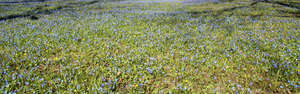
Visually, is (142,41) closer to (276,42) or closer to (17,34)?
(276,42)

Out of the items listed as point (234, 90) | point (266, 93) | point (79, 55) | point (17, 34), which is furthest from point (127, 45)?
point (17, 34)

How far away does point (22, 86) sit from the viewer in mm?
3986

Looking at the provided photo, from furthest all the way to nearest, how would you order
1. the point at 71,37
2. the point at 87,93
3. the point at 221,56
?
1. the point at 71,37
2. the point at 221,56
3. the point at 87,93

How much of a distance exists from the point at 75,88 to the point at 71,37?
14.0 feet

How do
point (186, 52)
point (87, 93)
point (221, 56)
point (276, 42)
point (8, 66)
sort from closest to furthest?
point (87, 93) → point (8, 66) → point (221, 56) → point (186, 52) → point (276, 42)

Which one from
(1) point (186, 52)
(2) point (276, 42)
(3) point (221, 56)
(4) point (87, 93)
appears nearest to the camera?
(4) point (87, 93)

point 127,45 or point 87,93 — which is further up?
point 127,45

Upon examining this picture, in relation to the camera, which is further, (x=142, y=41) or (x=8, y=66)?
(x=142, y=41)

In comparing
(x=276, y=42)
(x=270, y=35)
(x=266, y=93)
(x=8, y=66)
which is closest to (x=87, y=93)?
(x=8, y=66)

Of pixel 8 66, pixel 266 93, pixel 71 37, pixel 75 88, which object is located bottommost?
pixel 266 93

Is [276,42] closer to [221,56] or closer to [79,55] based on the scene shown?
[221,56]

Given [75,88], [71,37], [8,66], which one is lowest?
[75,88]

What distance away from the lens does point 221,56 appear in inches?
218

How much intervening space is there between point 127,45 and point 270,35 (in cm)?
670
